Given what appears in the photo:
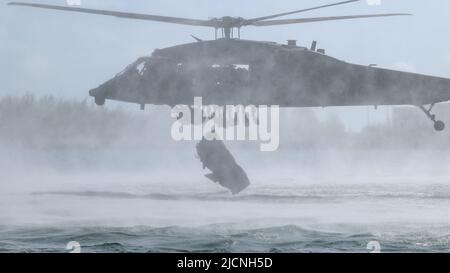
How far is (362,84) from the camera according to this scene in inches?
862

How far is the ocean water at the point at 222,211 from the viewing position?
1778cm

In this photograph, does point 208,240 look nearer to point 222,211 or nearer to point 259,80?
point 222,211

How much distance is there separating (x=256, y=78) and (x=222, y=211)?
149 inches

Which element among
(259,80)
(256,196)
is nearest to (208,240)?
(259,80)

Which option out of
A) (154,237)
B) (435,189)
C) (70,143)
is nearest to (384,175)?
(435,189)

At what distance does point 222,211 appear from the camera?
21.5 meters

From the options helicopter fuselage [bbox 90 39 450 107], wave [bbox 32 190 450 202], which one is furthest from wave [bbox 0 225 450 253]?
helicopter fuselage [bbox 90 39 450 107]

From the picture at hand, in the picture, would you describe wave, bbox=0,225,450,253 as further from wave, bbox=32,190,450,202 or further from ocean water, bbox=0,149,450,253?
wave, bbox=32,190,450,202

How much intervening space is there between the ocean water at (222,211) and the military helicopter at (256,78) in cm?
295

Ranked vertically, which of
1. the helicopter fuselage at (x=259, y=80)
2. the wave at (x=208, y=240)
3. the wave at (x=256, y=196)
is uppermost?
the helicopter fuselage at (x=259, y=80)

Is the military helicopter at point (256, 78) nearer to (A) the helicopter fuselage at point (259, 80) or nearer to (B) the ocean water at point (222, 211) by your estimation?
(A) the helicopter fuselage at point (259, 80)

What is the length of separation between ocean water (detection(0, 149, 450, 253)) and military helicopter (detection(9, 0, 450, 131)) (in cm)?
295

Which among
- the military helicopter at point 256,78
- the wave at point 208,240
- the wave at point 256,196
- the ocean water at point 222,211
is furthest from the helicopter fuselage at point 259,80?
the wave at point 208,240
